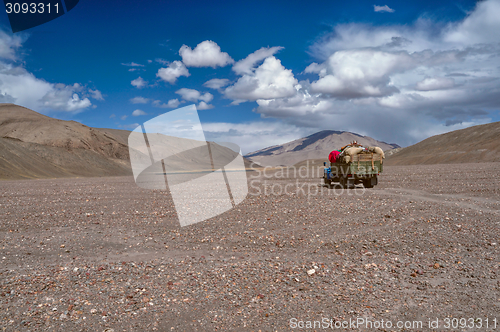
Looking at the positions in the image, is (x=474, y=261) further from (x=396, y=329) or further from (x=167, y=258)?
(x=167, y=258)

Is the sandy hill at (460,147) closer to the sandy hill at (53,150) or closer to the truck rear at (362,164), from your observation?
the truck rear at (362,164)

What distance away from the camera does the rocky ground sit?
5.31 m

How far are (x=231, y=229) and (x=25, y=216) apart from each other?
9917 mm

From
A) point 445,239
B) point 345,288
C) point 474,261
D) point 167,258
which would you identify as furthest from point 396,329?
point 167,258

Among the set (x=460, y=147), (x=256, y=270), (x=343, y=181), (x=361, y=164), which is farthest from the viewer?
(x=460, y=147)

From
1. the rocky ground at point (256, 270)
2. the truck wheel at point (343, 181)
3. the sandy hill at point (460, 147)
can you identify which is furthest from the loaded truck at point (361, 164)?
the sandy hill at point (460, 147)

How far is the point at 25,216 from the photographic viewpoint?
1407cm

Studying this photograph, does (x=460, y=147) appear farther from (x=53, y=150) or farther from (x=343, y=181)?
(x=53, y=150)

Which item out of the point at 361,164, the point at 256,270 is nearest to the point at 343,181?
the point at 361,164

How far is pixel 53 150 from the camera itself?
72938 mm

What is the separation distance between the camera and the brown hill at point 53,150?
191 ft

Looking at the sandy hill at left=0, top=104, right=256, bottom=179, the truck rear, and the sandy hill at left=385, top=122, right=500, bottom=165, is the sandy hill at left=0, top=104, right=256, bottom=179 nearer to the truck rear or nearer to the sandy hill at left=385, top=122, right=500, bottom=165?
the truck rear

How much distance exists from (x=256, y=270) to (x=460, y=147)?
100292 millimetres

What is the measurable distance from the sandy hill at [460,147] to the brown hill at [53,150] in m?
83.4
